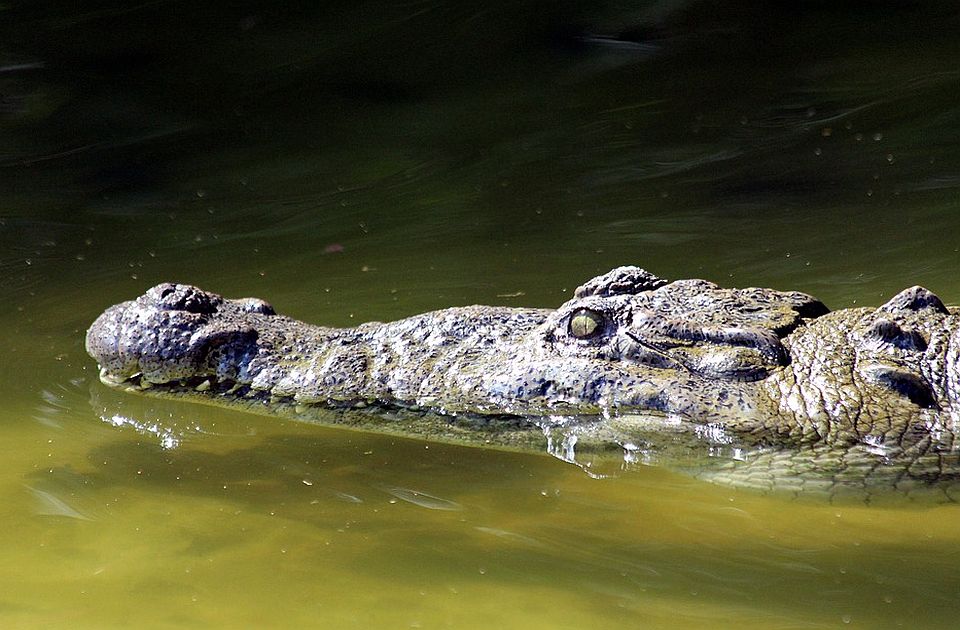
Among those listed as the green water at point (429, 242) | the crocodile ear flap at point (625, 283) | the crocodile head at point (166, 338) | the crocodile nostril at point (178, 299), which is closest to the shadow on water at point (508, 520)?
the green water at point (429, 242)

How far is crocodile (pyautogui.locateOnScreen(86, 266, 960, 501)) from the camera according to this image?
13.1 ft

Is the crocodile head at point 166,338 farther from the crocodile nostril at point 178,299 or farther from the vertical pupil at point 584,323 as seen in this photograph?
the vertical pupil at point 584,323

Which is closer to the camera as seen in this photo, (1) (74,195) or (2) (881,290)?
(2) (881,290)

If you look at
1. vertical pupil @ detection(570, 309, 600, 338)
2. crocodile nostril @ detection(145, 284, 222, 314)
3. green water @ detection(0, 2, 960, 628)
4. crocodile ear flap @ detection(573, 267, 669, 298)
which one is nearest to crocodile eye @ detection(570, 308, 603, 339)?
vertical pupil @ detection(570, 309, 600, 338)

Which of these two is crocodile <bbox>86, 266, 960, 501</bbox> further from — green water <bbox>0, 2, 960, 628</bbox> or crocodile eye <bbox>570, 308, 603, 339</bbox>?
green water <bbox>0, 2, 960, 628</bbox>

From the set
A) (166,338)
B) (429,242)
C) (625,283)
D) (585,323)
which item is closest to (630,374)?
(585,323)

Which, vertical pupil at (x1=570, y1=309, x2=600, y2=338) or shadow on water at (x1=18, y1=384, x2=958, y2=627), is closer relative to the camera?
shadow on water at (x1=18, y1=384, x2=958, y2=627)

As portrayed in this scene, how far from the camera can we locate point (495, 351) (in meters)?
4.59

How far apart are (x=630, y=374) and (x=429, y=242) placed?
393 cm

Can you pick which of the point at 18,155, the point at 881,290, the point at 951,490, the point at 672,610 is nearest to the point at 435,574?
the point at 672,610

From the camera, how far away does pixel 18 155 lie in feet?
35.5

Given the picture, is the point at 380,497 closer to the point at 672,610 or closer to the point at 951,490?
the point at 672,610

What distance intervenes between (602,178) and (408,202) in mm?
1574

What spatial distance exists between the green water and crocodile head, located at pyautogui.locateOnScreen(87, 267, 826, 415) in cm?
22
